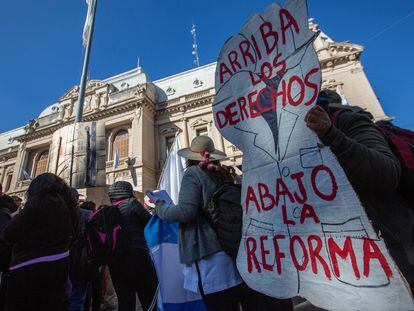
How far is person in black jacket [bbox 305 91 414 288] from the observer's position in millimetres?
880

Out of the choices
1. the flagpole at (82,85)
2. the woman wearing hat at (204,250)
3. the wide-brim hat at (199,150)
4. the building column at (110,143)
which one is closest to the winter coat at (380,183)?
the woman wearing hat at (204,250)

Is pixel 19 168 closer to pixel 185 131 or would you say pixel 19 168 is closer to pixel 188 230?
pixel 185 131

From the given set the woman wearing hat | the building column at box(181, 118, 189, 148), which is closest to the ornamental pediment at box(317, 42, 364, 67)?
the building column at box(181, 118, 189, 148)

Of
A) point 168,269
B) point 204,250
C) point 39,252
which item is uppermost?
point 39,252

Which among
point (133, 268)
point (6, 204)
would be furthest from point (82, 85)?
point (133, 268)

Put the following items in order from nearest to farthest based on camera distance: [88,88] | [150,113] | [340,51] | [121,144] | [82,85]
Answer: [82,85] < [340,51] < [121,144] < [150,113] < [88,88]

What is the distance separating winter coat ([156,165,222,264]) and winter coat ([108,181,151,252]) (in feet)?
2.99

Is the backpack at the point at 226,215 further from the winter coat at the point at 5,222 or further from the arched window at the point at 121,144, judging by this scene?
the arched window at the point at 121,144

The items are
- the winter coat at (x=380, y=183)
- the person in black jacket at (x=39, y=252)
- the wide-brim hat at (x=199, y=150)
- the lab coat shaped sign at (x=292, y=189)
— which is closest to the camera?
the lab coat shaped sign at (x=292, y=189)

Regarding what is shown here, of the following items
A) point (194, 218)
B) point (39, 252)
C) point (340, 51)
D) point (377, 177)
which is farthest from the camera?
point (340, 51)

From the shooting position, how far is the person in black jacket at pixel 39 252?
1.75 m

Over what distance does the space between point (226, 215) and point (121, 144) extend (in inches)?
650

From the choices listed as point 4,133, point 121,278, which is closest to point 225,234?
point 121,278

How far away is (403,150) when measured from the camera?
994mm
